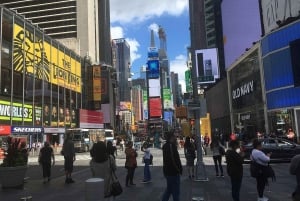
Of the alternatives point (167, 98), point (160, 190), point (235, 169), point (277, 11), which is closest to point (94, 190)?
point (235, 169)

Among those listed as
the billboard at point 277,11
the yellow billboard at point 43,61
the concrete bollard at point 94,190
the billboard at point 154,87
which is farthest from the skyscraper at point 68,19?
the concrete bollard at point 94,190

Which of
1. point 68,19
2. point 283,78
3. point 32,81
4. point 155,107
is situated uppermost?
point 68,19

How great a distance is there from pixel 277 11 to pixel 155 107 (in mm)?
101928

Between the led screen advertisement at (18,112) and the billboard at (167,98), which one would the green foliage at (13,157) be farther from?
the billboard at (167,98)

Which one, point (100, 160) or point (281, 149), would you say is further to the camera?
point (281, 149)

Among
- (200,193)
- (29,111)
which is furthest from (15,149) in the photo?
(29,111)

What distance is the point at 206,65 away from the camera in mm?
19422

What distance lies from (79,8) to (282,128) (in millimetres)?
80099

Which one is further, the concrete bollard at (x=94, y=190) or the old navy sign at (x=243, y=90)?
the old navy sign at (x=243, y=90)

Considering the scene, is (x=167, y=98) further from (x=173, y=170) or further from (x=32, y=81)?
(x=173, y=170)

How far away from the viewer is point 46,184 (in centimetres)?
1812

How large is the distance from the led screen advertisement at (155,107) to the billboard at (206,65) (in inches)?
5224

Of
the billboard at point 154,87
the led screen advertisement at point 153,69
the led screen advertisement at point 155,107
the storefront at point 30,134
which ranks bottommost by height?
the storefront at point 30,134

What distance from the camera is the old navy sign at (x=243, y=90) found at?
55.9 m
